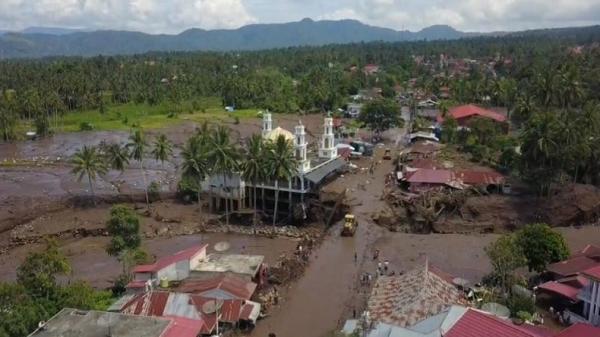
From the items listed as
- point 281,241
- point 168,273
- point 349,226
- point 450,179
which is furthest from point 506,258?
point 450,179

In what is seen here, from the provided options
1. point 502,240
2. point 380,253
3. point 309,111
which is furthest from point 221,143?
point 309,111

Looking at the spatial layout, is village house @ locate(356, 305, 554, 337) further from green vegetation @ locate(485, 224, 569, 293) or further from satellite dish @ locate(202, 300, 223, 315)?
green vegetation @ locate(485, 224, 569, 293)

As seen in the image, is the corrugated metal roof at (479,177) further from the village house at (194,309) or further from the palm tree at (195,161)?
the village house at (194,309)

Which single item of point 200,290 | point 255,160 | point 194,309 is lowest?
point 200,290

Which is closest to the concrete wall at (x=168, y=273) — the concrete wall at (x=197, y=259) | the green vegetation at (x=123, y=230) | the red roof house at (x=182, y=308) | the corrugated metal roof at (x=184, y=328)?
the concrete wall at (x=197, y=259)

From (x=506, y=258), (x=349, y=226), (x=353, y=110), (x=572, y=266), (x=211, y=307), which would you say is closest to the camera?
(x=211, y=307)

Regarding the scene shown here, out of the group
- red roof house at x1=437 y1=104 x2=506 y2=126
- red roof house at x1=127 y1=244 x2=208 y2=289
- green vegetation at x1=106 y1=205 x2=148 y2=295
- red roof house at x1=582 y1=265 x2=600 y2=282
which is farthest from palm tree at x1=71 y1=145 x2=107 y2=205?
red roof house at x1=437 y1=104 x2=506 y2=126

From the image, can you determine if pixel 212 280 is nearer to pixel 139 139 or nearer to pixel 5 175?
pixel 139 139

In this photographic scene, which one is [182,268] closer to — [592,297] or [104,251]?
[104,251]
